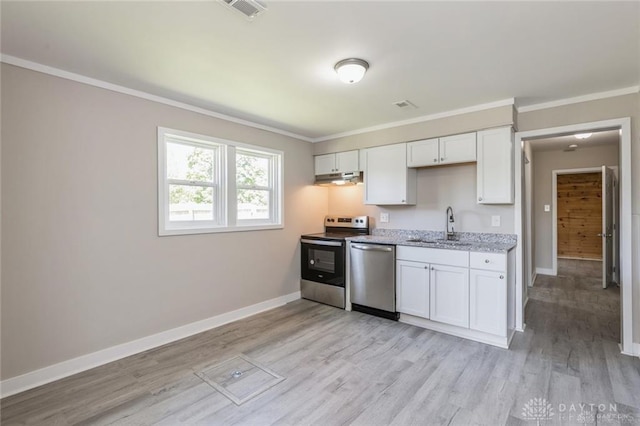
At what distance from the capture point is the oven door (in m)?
4.09

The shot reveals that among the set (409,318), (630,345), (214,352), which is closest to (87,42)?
(214,352)

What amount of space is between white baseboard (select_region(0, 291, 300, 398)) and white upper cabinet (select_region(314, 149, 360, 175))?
222cm

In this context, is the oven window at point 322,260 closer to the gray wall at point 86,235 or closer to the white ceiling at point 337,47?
the gray wall at point 86,235

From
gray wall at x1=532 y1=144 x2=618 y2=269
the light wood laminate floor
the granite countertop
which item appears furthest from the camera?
gray wall at x1=532 y1=144 x2=618 y2=269

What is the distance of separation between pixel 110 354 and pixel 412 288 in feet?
9.97

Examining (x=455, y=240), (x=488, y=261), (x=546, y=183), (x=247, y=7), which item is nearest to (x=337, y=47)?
(x=247, y=7)

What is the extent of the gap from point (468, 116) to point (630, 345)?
8.60ft

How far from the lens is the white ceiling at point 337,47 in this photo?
1.75 m

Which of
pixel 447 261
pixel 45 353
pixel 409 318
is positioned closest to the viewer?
pixel 45 353

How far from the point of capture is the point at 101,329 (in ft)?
8.75

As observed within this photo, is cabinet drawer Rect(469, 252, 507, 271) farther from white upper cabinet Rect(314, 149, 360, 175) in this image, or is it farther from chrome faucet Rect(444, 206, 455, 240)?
white upper cabinet Rect(314, 149, 360, 175)

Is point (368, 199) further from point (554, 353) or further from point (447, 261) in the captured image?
point (554, 353)

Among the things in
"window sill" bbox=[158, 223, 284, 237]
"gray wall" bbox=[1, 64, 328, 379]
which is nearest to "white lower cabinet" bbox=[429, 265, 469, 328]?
"window sill" bbox=[158, 223, 284, 237]

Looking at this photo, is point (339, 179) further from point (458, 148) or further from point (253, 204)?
point (458, 148)
